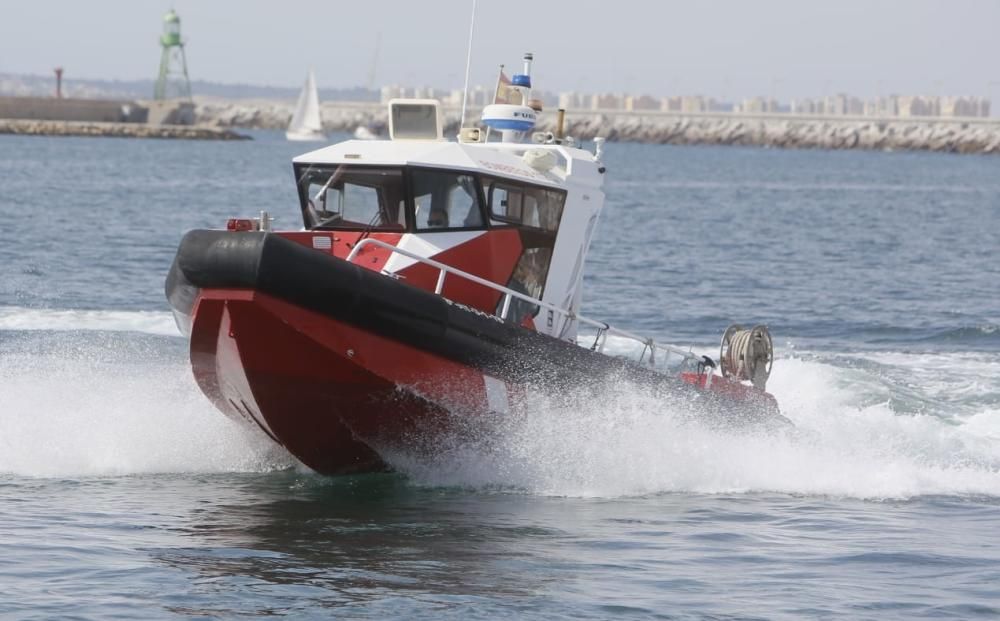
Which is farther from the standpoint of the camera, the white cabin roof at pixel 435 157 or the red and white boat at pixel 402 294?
the white cabin roof at pixel 435 157

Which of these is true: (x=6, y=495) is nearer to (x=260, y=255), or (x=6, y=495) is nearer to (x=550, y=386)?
(x=260, y=255)

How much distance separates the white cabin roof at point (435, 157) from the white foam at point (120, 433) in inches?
81.3

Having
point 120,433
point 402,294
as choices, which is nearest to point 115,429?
point 120,433

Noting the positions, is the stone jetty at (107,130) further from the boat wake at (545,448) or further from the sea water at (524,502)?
the boat wake at (545,448)

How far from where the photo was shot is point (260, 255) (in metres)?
9.26

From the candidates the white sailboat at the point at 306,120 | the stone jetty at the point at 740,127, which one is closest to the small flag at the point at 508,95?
the white sailboat at the point at 306,120

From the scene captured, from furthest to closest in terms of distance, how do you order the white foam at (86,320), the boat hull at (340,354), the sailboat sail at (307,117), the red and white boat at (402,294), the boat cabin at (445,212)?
1. the sailboat sail at (307,117)
2. the white foam at (86,320)
3. the boat cabin at (445,212)
4. the red and white boat at (402,294)
5. the boat hull at (340,354)

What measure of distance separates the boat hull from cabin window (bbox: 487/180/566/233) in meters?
0.96

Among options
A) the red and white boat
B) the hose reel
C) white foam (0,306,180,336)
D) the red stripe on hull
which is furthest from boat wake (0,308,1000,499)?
white foam (0,306,180,336)

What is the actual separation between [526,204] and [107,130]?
3914 inches

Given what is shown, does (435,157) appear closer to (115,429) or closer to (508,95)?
(508,95)

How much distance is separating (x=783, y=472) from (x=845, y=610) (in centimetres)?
362

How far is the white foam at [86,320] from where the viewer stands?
18.6 meters

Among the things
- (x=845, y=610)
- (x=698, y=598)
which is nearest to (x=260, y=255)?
(x=698, y=598)
